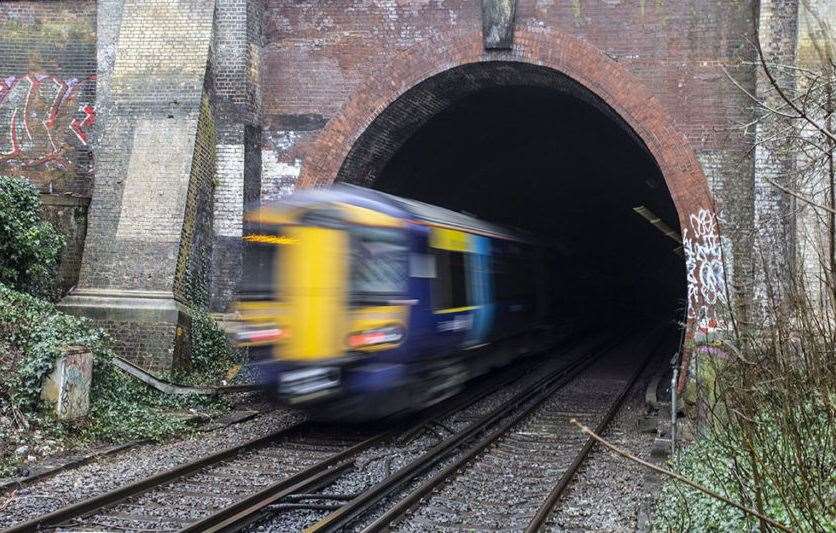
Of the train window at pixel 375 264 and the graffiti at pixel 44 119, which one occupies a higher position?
the graffiti at pixel 44 119

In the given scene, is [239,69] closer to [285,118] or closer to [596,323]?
[285,118]

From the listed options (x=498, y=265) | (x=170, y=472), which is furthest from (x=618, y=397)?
(x=170, y=472)

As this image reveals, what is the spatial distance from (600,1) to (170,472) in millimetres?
9262

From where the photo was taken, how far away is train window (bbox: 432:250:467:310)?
9.98 m

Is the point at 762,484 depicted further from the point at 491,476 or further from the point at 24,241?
the point at 24,241

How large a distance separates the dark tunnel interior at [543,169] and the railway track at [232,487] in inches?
187

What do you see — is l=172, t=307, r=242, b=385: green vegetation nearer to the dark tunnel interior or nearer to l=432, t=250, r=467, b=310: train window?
the dark tunnel interior

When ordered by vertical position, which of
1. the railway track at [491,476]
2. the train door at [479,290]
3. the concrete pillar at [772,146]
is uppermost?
the concrete pillar at [772,146]

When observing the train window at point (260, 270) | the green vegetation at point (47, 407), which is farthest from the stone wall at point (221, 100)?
the train window at point (260, 270)

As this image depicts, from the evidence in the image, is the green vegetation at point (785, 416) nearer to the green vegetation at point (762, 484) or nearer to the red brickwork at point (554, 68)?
the green vegetation at point (762, 484)

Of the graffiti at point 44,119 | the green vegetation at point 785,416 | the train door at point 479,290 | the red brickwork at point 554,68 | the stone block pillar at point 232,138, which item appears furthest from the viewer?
the graffiti at point 44,119

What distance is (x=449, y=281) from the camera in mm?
10352

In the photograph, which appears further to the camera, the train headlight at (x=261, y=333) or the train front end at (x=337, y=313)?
the train headlight at (x=261, y=333)

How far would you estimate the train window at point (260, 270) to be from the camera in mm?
Answer: 9625
